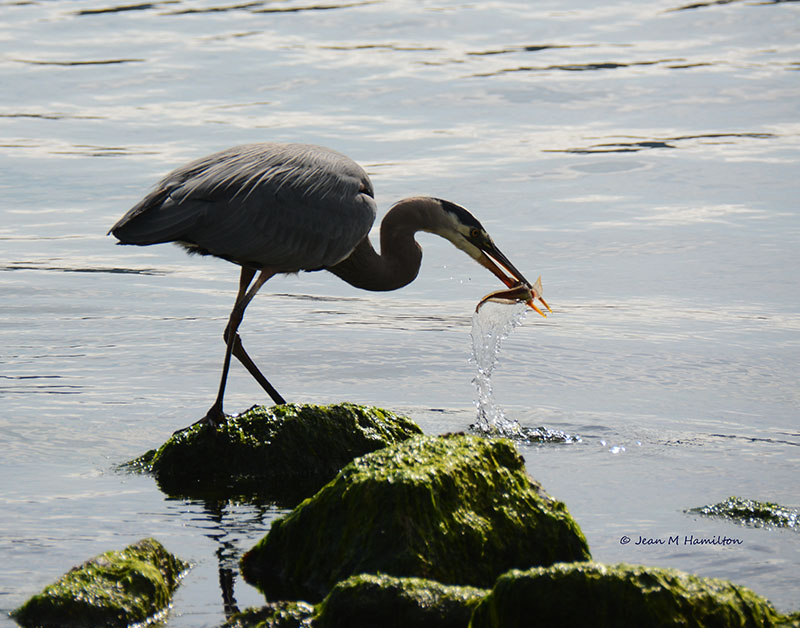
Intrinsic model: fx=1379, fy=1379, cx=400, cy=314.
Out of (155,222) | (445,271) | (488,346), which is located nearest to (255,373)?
(155,222)

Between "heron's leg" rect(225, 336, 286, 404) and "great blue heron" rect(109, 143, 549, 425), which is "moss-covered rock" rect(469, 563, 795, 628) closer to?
"great blue heron" rect(109, 143, 549, 425)

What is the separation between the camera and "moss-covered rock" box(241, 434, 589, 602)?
191 inches

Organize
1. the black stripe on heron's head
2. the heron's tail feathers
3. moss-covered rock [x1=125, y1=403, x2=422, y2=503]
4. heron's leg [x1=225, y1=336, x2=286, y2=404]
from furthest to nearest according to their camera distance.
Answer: the black stripe on heron's head < heron's leg [x1=225, y1=336, x2=286, y2=404] < the heron's tail feathers < moss-covered rock [x1=125, y1=403, x2=422, y2=503]

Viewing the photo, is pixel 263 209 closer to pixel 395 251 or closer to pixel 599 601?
pixel 395 251

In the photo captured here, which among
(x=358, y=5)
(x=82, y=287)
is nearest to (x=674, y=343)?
(x=82, y=287)

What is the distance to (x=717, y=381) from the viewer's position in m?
8.29

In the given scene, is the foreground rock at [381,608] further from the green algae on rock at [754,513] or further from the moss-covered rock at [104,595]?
the green algae on rock at [754,513]

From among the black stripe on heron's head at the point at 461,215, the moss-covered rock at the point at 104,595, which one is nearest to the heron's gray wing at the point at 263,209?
the black stripe on heron's head at the point at 461,215

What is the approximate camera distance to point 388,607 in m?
4.39

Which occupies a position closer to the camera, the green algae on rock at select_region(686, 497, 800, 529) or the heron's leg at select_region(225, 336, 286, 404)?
the green algae on rock at select_region(686, 497, 800, 529)

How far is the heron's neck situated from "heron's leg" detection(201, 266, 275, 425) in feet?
2.39

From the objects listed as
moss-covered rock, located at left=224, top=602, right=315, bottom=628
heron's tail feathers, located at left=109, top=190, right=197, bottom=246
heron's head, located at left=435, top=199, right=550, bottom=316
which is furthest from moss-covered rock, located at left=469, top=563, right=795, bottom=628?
heron's head, located at left=435, top=199, right=550, bottom=316

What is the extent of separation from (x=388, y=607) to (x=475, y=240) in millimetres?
4227

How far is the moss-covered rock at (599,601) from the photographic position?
422cm
